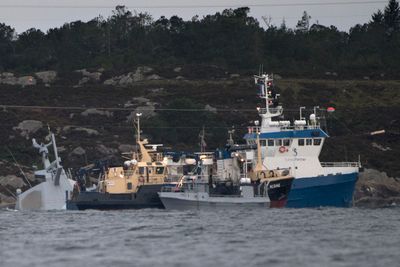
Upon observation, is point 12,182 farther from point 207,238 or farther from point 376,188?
point 207,238

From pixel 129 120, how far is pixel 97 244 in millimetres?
72135

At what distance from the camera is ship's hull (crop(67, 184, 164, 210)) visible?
244 ft

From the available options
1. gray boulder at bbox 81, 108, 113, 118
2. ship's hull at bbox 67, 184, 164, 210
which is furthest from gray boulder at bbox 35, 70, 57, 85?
ship's hull at bbox 67, 184, 164, 210

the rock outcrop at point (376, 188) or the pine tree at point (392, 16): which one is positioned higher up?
the pine tree at point (392, 16)

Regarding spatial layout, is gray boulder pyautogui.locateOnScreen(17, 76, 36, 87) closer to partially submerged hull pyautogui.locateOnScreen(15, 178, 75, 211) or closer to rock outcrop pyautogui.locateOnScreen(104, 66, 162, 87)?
rock outcrop pyautogui.locateOnScreen(104, 66, 162, 87)

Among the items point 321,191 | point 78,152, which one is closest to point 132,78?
point 78,152

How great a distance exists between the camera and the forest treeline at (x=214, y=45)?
15438 cm

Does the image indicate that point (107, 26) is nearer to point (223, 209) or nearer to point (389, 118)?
point (389, 118)

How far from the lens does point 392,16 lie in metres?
175

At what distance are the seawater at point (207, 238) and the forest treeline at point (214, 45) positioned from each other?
8541 cm

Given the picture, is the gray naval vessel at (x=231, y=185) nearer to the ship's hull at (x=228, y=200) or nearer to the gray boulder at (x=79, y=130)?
the ship's hull at (x=228, y=200)

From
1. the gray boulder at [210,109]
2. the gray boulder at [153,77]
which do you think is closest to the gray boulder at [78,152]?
the gray boulder at [210,109]

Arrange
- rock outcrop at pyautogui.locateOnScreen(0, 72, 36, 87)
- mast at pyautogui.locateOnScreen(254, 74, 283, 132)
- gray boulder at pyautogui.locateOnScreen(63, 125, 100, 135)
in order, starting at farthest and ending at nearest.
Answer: rock outcrop at pyautogui.locateOnScreen(0, 72, 36, 87) < gray boulder at pyautogui.locateOnScreen(63, 125, 100, 135) < mast at pyautogui.locateOnScreen(254, 74, 283, 132)

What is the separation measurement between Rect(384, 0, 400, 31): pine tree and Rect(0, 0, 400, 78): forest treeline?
14cm
